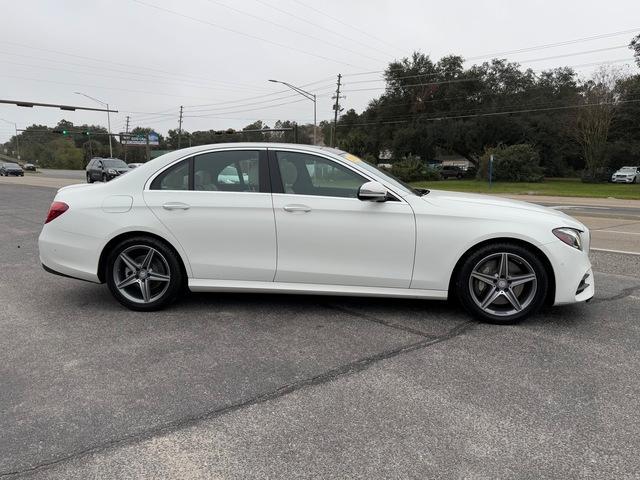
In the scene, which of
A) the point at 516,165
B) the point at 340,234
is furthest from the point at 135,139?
the point at 340,234

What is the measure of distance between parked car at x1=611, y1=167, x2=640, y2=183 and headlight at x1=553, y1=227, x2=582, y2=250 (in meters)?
46.0

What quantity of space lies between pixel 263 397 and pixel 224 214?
1.93 m

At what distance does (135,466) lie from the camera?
2.42 m

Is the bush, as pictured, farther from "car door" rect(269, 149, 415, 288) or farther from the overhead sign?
the overhead sign

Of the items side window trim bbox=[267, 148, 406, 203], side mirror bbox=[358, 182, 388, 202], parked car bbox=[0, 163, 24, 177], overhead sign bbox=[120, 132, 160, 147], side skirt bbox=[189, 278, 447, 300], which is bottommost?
parked car bbox=[0, 163, 24, 177]

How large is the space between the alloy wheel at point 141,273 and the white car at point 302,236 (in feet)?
0.04

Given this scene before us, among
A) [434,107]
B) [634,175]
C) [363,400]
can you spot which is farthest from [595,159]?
[363,400]

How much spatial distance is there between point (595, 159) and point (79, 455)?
50739 mm

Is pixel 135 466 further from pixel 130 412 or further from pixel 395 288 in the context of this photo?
pixel 395 288

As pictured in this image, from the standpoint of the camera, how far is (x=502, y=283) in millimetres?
4336

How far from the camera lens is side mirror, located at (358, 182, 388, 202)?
4273 millimetres

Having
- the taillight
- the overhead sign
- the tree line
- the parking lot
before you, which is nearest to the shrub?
the tree line

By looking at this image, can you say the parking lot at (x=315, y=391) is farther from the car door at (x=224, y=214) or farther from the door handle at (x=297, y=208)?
the door handle at (x=297, y=208)

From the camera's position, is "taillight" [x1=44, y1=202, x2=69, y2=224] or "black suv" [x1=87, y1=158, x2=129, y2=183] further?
"black suv" [x1=87, y1=158, x2=129, y2=183]
